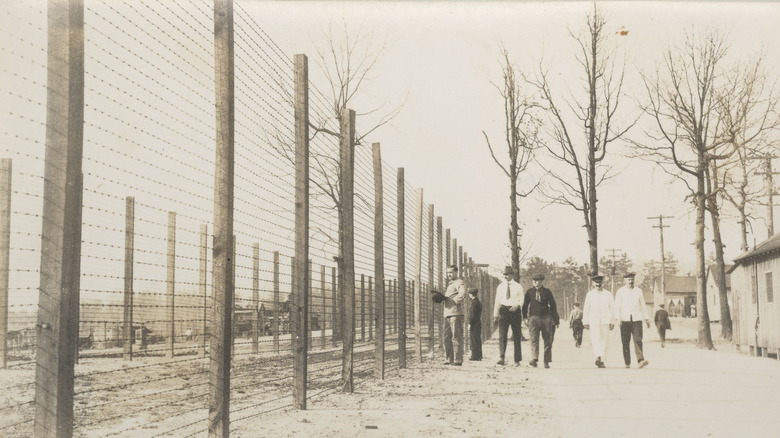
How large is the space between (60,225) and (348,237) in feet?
18.7

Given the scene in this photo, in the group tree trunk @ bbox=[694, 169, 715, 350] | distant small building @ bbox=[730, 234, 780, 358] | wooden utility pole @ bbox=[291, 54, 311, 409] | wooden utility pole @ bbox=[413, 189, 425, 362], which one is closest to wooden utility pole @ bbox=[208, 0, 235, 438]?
wooden utility pole @ bbox=[291, 54, 311, 409]

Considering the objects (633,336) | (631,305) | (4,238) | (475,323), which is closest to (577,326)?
(475,323)

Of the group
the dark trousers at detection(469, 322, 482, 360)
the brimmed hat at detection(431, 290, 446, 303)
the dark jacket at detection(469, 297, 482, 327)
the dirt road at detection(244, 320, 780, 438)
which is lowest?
the dirt road at detection(244, 320, 780, 438)

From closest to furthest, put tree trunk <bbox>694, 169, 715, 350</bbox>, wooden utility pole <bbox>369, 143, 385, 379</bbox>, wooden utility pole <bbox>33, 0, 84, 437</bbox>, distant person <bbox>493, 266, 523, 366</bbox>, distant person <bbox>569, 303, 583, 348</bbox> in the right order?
1. wooden utility pole <bbox>33, 0, 84, 437</bbox>
2. wooden utility pole <bbox>369, 143, 385, 379</bbox>
3. distant person <bbox>493, 266, 523, 366</bbox>
4. tree trunk <bbox>694, 169, 715, 350</bbox>
5. distant person <bbox>569, 303, 583, 348</bbox>

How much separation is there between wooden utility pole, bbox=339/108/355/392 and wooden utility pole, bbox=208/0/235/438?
3.50 meters

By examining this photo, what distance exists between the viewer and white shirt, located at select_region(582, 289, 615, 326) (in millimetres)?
14070

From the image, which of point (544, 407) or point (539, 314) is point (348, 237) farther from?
point (539, 314)

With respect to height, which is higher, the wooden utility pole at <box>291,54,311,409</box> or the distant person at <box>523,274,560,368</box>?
the wooden utility pole at <box>291,54,311,409</box>

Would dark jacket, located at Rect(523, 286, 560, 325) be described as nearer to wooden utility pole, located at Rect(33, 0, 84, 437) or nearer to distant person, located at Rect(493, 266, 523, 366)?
distant person, located at Rect(493, 266, 523, 366)

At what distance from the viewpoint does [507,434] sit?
20.9 ft

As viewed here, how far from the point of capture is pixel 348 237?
916 cm

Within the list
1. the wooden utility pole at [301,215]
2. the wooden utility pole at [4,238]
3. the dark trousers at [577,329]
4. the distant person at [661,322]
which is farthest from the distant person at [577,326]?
the wooden utility pole at [301,215]

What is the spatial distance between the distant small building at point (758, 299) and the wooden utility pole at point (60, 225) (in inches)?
697

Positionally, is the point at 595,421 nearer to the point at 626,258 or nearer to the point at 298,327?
the point at 298,327
